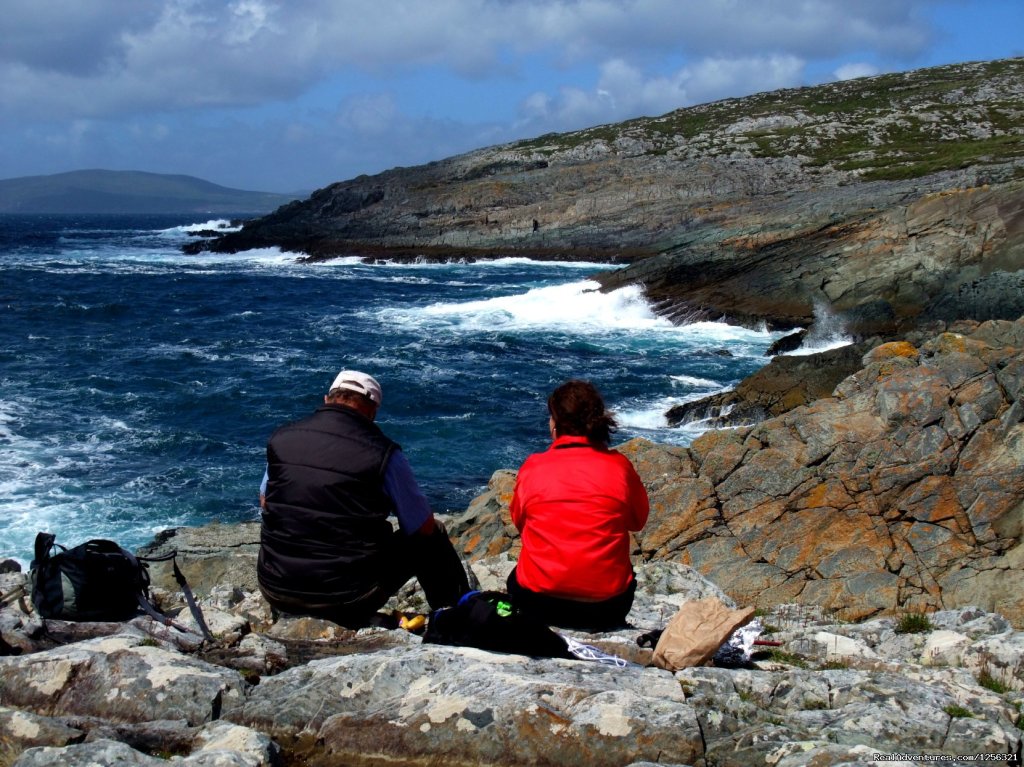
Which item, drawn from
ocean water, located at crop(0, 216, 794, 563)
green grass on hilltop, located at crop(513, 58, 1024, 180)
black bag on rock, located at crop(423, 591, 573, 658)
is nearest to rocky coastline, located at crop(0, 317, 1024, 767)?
black bag on rock, located at crop(423, 591, 573, 658)

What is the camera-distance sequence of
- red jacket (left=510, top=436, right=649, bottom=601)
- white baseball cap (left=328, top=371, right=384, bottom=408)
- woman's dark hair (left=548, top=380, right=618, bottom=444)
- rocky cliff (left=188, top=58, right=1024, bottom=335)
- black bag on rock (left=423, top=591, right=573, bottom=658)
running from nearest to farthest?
1. black bag on rock (left=423, top=591, right=573, bottom=658)
2. red jacket (left=510, top=436, right=649, bottom=601)
3. woman's dark hair (left=548, top=380, right=618, bottom=444)
4. white baseball cap (left=328, top=371, right=384, bottom=408)
5. rocky cliff (left=188, top=58, right=1024, bottom=335)

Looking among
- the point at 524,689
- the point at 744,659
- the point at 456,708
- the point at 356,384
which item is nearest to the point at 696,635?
the point at 744,659

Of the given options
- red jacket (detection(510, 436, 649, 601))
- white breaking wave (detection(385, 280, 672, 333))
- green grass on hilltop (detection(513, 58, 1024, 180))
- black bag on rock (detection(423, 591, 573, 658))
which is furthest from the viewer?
green grass on hilltop (detection(513, 58, 1024, 180))

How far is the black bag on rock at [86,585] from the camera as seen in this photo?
5316mm

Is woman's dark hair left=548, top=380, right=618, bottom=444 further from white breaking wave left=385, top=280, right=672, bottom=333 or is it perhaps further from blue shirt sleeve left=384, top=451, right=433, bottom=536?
white breaking wave left=385, top=280, right=672, bottom=333

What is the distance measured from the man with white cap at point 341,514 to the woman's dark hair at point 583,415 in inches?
37.9

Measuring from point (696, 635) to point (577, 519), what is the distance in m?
0.87

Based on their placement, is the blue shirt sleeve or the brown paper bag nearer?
the brown paper bag

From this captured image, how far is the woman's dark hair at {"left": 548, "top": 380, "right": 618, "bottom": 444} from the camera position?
5.07m

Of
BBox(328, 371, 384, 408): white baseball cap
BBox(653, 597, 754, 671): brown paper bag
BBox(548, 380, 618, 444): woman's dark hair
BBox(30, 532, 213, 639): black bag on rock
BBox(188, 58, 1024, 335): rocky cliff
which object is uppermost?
BBox(188, 58, 1024, 335): rocky cliff

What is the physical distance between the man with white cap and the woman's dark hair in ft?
3.16

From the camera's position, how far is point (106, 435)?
2073 cm

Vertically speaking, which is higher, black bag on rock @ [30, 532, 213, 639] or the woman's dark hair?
the woman's dark hair

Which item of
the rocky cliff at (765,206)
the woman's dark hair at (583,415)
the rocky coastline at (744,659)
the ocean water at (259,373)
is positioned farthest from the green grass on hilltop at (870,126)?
the woman's dark hair at (583,415)
